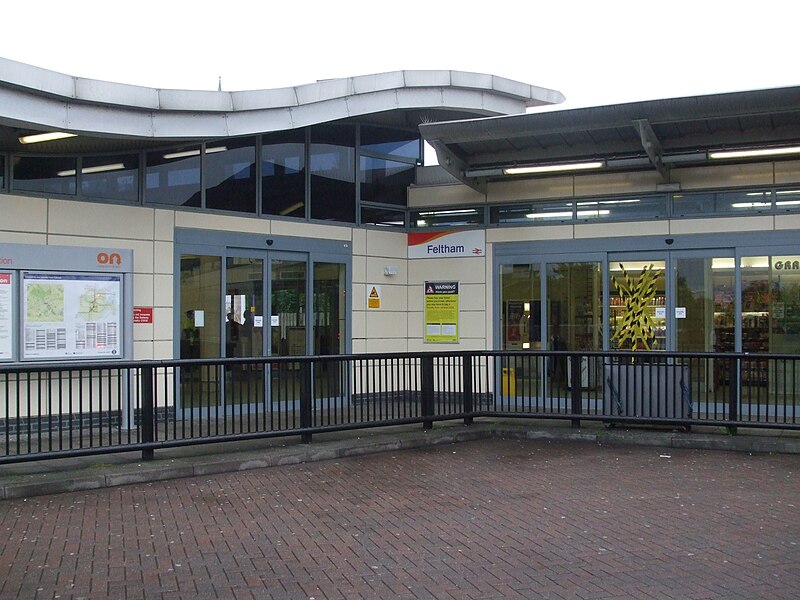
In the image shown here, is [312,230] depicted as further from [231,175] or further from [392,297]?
[392,297]

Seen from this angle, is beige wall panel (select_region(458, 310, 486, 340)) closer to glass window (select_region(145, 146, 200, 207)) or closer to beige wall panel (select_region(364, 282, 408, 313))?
beige wall panel (select_region(364, 282, 408, 313))

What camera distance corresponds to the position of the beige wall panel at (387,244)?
50.5 feet

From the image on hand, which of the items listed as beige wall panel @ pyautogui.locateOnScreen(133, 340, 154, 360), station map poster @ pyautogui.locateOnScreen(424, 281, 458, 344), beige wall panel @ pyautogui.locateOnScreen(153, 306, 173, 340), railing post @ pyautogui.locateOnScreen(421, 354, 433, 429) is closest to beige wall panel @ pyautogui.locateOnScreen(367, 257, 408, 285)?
station map poster @ pyautogui.locateOnScreen(424, 281, 458, 344)

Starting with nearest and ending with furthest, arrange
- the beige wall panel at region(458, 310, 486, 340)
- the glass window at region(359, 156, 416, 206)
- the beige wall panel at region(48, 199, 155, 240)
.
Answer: the beige wall panel at region(48, 199, 155, 240)
the beige wall panel at region(458, 310, 486, 340)
the glass window at region(359, 156, 416, 206)

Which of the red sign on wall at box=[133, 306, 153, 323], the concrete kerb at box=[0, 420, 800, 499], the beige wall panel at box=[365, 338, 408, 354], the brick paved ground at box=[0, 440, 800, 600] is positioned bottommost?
the brick paved ground at box=[0, 440, 800, 600]

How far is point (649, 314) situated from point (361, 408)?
5.73 meters

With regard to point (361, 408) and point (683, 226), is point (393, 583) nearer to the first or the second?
point (361, 408)

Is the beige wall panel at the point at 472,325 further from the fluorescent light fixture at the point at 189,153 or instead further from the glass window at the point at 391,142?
the fluorescent light fixture at the point at 189,153

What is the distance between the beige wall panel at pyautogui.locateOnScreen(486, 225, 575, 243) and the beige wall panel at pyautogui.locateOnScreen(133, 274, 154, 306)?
6017mm

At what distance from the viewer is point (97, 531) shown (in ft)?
22.9

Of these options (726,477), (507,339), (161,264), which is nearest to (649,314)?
(507,339)

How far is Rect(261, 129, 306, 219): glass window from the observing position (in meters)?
14.1

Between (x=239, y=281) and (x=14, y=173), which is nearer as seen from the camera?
(x=14, y=173)

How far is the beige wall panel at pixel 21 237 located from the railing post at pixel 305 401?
406cm
